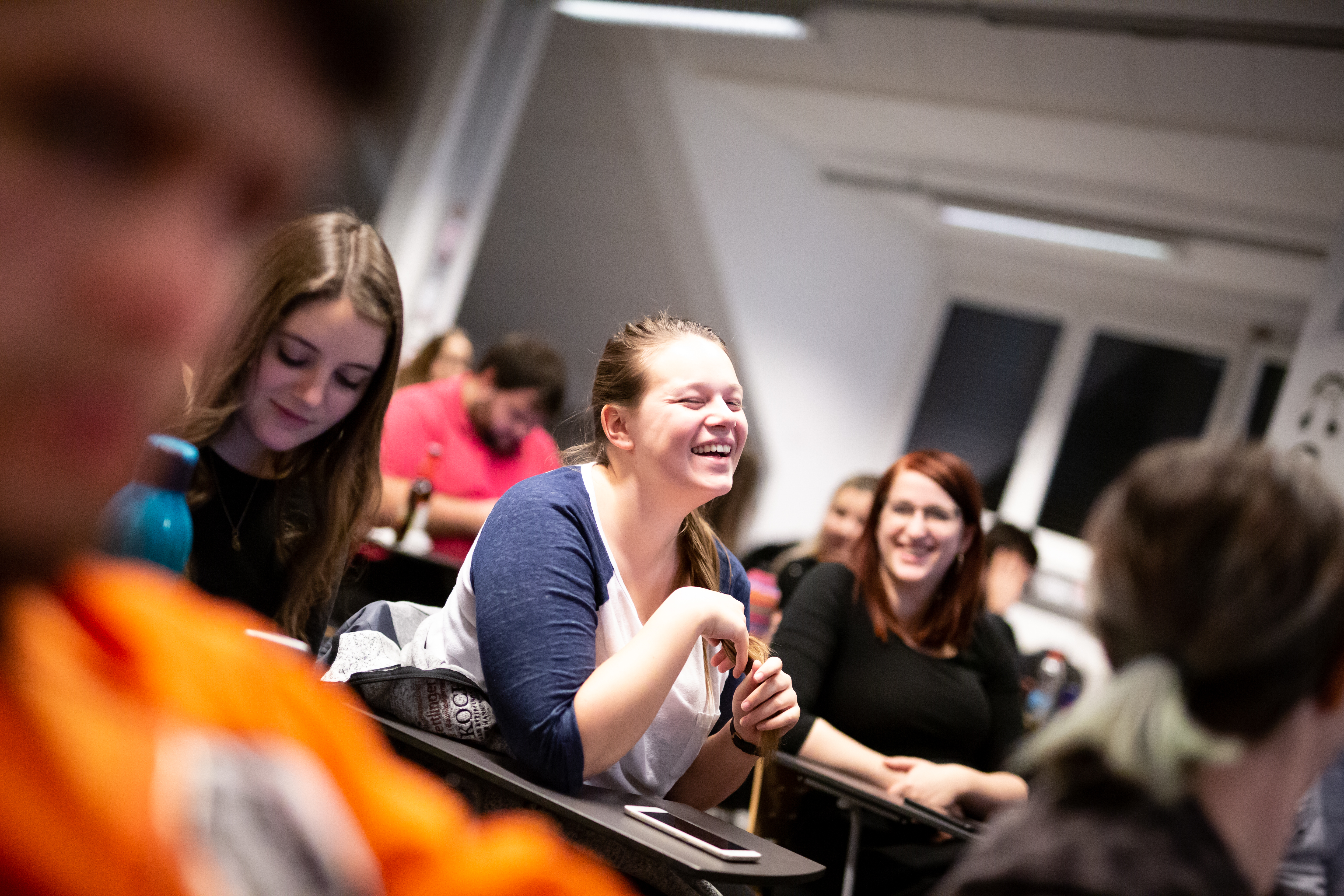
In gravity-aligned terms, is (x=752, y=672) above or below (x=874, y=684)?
above

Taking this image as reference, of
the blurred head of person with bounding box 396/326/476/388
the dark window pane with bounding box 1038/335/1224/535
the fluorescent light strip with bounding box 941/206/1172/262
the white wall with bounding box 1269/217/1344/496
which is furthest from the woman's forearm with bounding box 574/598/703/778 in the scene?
the dark window pane with bounding box 1038/335/1224/535

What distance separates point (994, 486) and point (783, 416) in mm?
2143

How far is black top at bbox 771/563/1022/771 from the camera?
2.43m

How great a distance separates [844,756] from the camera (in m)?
2.31

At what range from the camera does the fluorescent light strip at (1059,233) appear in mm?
7043

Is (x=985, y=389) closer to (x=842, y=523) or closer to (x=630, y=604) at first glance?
(x=842, y=523)

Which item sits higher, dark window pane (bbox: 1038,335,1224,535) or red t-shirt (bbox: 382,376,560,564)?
dark window pane (bbox: 1038,335,1224,535)

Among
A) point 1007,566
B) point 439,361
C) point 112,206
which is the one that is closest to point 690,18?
point 439,361

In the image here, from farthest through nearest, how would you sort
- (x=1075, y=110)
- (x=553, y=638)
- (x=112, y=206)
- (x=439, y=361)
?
(x=1075, y=110) → (x=439, y=361) → (x=553, y=638) → (x=112, y=206)

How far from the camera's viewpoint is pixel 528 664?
1447 millimetres

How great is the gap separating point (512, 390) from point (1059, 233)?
16.6 feet

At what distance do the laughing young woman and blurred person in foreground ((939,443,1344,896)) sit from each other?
25.5 inches

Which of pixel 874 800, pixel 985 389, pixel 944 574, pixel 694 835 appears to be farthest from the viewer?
pixel 985 389

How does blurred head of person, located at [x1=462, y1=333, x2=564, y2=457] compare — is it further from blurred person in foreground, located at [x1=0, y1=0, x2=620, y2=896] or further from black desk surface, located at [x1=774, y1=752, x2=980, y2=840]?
blurred person in foreground, located at [x1=0, y1=0, x2=620, y2=896]
